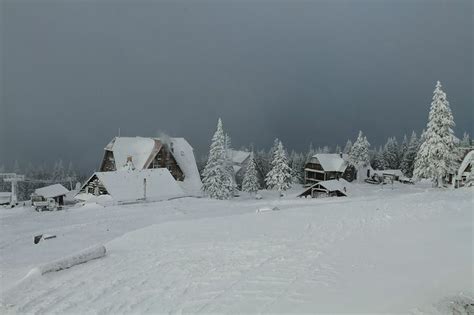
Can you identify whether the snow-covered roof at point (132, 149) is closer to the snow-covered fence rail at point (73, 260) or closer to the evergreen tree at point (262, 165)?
the evergreen tree at point (262, 165)

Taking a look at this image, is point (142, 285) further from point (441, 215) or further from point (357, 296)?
point (441, 215)

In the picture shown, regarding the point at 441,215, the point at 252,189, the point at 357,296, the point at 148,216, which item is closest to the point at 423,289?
the point at 357,296

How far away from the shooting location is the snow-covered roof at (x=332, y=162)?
82812mm

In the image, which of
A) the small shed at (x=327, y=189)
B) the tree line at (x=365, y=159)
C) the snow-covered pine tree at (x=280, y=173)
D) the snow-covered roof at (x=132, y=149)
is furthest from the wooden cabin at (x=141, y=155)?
the small shed at (x=327, y=189)

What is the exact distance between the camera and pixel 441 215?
74.0 ft

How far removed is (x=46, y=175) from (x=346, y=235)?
402ft

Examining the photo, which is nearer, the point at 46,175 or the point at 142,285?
the point at 142,285

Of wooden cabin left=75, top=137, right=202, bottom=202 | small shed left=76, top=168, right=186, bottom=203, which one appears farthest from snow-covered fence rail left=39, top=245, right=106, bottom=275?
wooden cabin left=75, top=137, right=202, bottom=202

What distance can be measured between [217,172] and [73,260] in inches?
1687

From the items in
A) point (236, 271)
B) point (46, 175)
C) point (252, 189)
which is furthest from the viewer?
point (46, 175)

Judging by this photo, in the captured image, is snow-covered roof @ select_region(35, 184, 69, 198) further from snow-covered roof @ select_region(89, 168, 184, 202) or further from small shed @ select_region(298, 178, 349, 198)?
small shed @ select_region(298, 178, 349, 198)

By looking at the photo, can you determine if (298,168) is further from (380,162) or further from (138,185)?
(138,185)

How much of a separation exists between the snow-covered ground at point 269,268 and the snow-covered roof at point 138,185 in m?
22.4

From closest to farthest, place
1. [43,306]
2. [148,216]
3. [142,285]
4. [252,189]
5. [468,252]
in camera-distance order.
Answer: [43,306], [142,285], [468,252], [148,216], [252,189]
